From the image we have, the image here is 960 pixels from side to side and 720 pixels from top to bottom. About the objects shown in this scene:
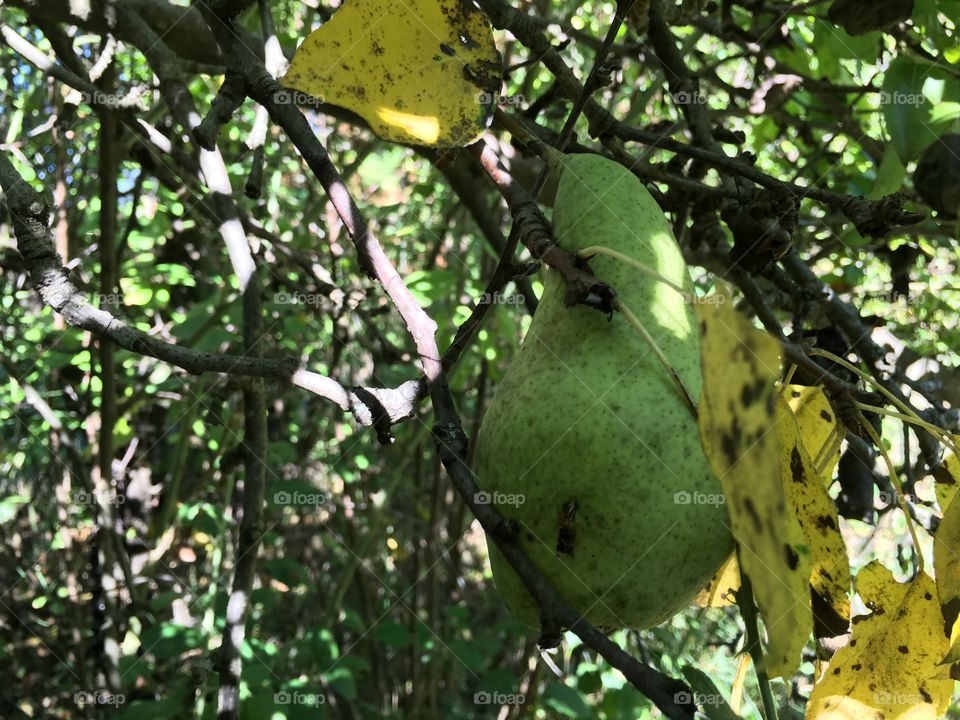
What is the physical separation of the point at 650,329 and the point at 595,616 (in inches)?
10.5

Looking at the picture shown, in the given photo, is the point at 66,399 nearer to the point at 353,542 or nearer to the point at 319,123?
the point at 353,542

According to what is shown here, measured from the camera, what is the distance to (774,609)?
20.5 inches

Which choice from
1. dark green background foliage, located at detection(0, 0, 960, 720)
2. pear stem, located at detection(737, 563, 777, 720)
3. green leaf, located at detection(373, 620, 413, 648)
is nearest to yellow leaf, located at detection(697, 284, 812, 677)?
pear stem, located at detection(737, 563, 777, 720)

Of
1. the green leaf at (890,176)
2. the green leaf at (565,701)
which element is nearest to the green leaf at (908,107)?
the green leaf at (890,176)

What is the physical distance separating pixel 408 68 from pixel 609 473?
0.45 metres

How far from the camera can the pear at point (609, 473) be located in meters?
0.74

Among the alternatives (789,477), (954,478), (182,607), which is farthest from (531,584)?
(182,607)

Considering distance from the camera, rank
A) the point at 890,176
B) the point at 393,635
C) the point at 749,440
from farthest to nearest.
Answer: the point at 393,635 < the point at 890,176 < the point at 749,440

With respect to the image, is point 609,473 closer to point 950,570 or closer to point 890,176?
point 950,570

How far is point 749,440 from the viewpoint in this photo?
1.65 ft

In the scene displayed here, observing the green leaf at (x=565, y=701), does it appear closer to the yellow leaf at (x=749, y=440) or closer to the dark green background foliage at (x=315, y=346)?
the dark green background foliage at (x=315, y=346)

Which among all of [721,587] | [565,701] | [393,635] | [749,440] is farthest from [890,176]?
[393,635]

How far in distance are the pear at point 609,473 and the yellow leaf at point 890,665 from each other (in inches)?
7.0

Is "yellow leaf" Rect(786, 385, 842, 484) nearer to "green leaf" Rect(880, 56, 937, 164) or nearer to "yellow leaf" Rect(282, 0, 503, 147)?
"yellow leaf" Rect(282, 0, 503, 147)
